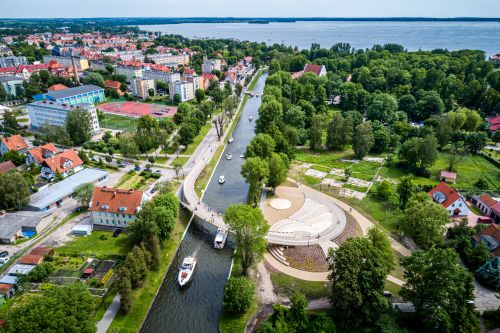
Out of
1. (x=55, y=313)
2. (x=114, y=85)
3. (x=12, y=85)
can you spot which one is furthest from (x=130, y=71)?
(x=55, y=313)

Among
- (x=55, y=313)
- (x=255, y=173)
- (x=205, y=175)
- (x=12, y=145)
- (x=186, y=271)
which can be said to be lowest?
(x=205, y=175)

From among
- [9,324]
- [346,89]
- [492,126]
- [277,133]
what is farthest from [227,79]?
[9,324]

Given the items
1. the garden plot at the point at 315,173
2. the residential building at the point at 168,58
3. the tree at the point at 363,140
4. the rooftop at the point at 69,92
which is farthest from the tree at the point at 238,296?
the residential building at the point at 168,58

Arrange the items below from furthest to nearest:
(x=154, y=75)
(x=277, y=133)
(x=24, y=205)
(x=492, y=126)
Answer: (x=154, y=75)
(x=492, y=126)
(x=277, y=133)
(x=24, y=205)

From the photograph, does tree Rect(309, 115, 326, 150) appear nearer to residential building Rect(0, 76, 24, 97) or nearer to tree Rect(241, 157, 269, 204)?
tree Rect(241, 157, 269, 204)

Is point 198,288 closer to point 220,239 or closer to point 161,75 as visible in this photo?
Result: point 220,239

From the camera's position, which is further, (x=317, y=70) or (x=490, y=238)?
(x=317, y=70)

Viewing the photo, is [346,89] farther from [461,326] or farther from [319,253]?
[461,326]
